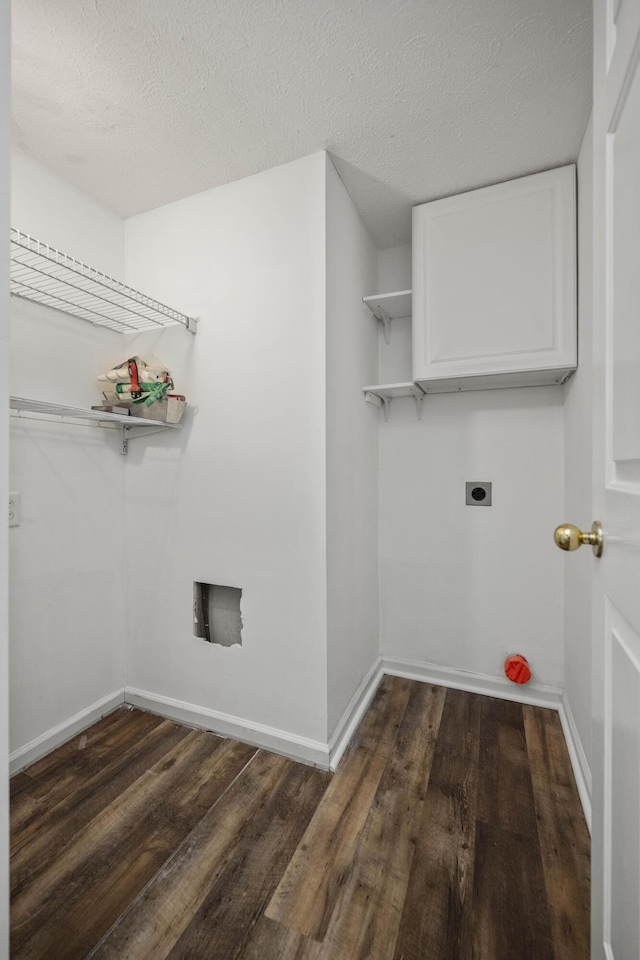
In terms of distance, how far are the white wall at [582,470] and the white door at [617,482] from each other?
0.68 meters

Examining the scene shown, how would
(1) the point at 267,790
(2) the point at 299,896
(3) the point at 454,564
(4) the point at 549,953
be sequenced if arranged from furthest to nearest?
(3) the point at 454,564, (1) the point at 267,790, (2) the point at 299,896, (4) the point at 549,953

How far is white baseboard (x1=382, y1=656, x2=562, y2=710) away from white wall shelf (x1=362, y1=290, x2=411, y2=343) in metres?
1.71

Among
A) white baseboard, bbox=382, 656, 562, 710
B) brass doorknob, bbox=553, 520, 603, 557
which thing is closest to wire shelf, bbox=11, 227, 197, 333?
brass doorknob, bbox=553, 520, 603, 557

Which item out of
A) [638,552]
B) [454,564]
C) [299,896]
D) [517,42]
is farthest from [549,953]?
[517,42]

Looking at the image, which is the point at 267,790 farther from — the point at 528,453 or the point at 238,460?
the point at 528,453

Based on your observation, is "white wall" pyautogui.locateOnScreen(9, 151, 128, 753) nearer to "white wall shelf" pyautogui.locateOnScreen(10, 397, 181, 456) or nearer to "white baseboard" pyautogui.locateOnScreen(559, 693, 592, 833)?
"white wall shelf" pyautogui.locateOnScreen(10, 397, 181, 456)

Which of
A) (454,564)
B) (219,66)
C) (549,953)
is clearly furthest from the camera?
(454,564)

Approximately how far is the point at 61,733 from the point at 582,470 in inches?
87.2

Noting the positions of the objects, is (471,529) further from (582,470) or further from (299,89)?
(299,89)

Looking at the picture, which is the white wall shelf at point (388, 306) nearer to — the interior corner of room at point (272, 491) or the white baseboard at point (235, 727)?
the interior corner of room at point (272, 491)

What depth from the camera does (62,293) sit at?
1634 millimetres

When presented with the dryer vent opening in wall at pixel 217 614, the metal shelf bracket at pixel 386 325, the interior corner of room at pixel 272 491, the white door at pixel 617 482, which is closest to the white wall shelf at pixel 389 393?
the interior corner of room at pixel 272 491

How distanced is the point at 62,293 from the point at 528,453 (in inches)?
81.8

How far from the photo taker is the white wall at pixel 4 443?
0.62m
